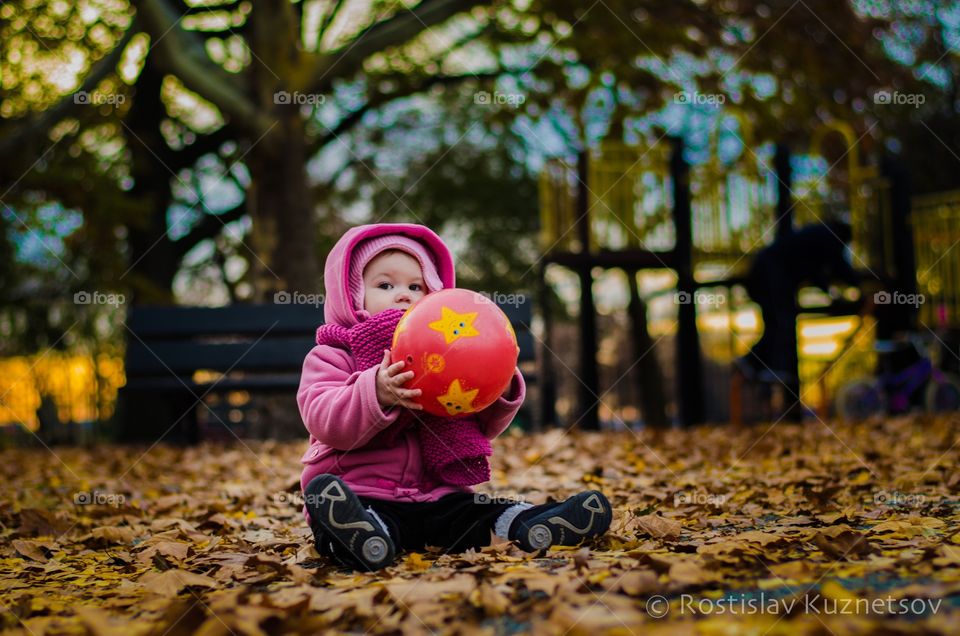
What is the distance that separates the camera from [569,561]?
2.73 metres

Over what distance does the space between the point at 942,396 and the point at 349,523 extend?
829cm

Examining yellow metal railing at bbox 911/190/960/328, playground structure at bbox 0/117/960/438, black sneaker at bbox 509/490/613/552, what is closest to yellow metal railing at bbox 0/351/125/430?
playground structure at bbox 0/117/960/438

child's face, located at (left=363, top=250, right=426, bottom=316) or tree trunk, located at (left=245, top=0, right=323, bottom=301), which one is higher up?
tree trunk, located at (left=245, top=0, right=323, bottom=301)

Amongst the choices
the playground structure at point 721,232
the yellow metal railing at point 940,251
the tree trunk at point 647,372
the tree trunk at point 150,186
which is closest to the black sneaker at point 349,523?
the playground structure at point 721,232

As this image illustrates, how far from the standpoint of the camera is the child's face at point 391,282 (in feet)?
10.6

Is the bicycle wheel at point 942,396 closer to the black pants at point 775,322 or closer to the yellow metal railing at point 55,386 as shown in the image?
the black pants at point 775,322

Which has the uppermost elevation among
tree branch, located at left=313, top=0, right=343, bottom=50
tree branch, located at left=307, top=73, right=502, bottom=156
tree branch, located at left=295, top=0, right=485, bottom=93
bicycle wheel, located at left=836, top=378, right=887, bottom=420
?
tree branch, located at left=313, top=0, right=343, bottom=50

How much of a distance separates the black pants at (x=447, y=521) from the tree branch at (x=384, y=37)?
6952 mm

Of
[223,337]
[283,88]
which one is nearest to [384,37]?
[283,88]

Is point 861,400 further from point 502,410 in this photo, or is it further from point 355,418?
point 355,418

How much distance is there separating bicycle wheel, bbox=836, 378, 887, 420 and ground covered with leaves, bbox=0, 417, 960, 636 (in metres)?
3.97

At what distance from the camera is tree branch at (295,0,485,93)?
30.7ft

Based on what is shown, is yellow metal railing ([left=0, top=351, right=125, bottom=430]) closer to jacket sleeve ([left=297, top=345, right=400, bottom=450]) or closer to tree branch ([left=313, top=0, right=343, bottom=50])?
tree branch ([left=313, top=0, right=343, bottom=50])

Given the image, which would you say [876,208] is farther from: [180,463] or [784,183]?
[180,463]
